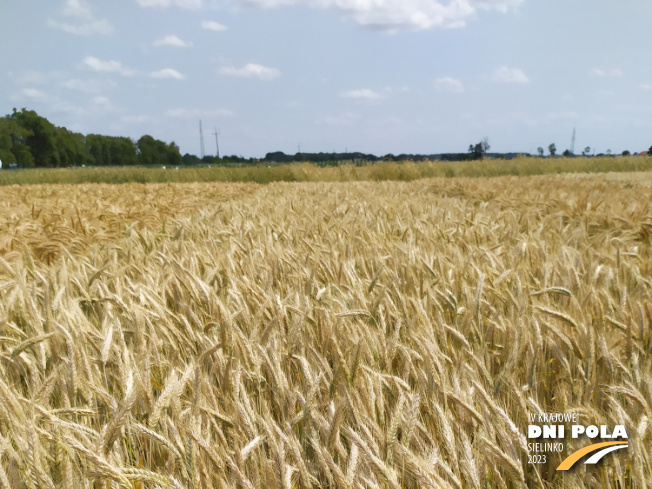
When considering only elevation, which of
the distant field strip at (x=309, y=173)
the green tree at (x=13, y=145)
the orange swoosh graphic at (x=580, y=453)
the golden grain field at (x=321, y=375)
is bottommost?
the orange swoosh graphic at (x=580, y=453)

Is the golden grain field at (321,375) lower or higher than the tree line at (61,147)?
lower

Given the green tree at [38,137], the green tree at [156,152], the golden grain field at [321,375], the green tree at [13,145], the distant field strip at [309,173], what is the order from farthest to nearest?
the green tree at [156,152], the green tree at [38,137], the green tree at [13,145], the distant field strip at [309,173], the golden grain field at [321,375]

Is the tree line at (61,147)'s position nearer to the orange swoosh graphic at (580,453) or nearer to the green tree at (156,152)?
the green tree at (156,152)

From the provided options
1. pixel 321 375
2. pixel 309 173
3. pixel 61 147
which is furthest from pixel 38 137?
pixel 321 375

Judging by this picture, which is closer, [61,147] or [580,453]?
[580,453]

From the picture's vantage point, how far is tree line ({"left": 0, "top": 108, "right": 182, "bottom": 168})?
65250 mm

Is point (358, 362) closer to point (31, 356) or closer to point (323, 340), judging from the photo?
point (323, 340)

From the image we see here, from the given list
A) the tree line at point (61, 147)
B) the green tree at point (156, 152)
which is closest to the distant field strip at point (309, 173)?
the tree line at point (61, 147)

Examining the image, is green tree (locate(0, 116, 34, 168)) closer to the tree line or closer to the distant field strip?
the tree line

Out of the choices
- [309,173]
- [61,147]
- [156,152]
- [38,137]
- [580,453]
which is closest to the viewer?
[580,453]

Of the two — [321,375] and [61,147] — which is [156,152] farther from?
[321,375]

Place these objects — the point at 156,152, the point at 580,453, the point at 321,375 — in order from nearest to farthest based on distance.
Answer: the point at 580,453
the point at 321,375
the point at 156,152

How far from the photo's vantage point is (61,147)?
7681 centimetres

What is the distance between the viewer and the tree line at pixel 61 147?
2569 inches
